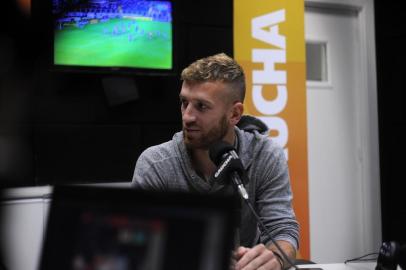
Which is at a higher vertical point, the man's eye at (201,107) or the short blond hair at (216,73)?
the short blond hair at (216,73)

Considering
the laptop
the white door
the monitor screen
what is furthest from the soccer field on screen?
the laptop

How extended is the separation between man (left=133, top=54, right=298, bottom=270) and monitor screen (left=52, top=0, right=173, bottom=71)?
1122 millimetres

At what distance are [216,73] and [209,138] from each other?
0.22 m

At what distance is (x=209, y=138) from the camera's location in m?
1.53

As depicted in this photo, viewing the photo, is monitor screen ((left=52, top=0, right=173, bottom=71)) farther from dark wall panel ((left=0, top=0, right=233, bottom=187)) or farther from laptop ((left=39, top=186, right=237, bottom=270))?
laptop ((left=39, top=186, right=237, bottom=270))

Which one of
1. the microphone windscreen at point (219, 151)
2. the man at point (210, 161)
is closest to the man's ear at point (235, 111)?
the man at point (210, 161)

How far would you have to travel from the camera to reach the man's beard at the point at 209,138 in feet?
5.00

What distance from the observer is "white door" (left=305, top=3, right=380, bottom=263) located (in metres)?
3.48

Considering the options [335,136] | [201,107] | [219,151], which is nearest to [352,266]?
[219,151]

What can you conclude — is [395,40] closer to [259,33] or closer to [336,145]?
[336,145]

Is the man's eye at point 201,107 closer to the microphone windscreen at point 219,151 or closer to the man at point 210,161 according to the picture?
the man at point 210,161

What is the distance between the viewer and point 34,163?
2496 mm

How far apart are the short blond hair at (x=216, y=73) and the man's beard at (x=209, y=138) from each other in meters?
0.12

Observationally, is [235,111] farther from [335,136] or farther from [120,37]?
[335,136]
